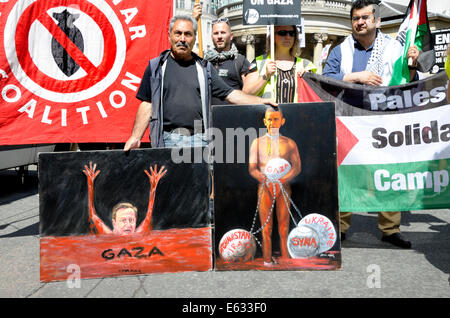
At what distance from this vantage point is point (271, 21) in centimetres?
355

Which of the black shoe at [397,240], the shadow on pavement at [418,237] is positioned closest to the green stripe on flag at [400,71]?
the black shoe at [397,240]

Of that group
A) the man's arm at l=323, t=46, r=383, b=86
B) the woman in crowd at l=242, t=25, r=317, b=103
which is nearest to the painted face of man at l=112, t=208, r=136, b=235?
the woman in crowd at l=242, t=25, r=317, b=103

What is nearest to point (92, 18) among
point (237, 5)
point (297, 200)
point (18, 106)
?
point (18, 106)

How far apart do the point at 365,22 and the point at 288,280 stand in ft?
7.96

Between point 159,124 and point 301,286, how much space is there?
162 centimetres

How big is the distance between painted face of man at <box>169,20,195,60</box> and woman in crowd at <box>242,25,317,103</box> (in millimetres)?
821

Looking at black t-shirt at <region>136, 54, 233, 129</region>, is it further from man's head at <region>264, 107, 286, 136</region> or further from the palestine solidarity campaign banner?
the palestine solidarity campaign banner

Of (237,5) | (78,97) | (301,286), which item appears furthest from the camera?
(237,5)

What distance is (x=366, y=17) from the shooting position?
146 inches

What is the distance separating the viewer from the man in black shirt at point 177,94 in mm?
3201

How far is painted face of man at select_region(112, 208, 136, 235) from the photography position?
297 centimetres

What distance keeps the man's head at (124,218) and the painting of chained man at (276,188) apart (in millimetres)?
614

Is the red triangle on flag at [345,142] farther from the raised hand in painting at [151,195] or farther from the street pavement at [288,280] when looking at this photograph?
the raised hand in painting at [151,195]
